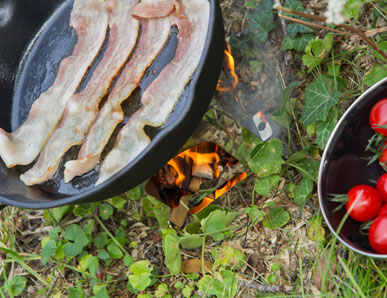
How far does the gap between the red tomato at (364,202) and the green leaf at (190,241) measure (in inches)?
27.8

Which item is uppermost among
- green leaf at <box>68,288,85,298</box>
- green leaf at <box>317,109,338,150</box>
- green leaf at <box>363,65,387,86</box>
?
green leaf at <box>363,65,387,86</box>

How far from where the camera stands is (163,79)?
6.49 feet

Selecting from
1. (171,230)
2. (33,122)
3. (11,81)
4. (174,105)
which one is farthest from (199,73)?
(11,81)

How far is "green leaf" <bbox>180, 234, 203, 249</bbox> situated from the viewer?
2062 mm

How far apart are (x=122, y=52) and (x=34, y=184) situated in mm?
738

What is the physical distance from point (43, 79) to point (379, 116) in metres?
1.64

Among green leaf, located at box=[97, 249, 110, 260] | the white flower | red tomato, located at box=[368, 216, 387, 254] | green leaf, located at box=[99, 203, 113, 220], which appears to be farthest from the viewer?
green leaf, located at box=[99, 203, 113, 220]

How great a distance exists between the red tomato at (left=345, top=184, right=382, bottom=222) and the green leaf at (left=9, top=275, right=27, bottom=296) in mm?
1624

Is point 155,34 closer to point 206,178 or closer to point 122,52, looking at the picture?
point 122,52

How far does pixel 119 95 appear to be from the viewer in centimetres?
204

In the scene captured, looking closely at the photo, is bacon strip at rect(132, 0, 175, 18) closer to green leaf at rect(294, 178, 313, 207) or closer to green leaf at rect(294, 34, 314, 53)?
green leaf at rect(294, 34, 314, 53)

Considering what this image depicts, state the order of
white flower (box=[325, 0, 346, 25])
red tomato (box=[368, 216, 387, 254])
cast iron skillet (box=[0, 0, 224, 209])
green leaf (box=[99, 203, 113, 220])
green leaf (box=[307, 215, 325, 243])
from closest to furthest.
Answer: white flower (box=[325, 0, 346, 25])
red tomato (box=[368, 216, 387, 254])
cast iron skillet (box=[0, 0, 224, 209])
green leaf (box=[307, 215, 325, 243])
green leaf (box=[99, 203, 113, 220])

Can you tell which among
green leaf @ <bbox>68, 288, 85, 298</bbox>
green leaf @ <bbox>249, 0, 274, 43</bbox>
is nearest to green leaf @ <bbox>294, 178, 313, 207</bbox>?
green leaf @ <bbox>249, 0, 274, 43</bbox>

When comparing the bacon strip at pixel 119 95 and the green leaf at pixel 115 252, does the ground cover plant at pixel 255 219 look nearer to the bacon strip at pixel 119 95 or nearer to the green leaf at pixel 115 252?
the green leaf at pixel 115 252
